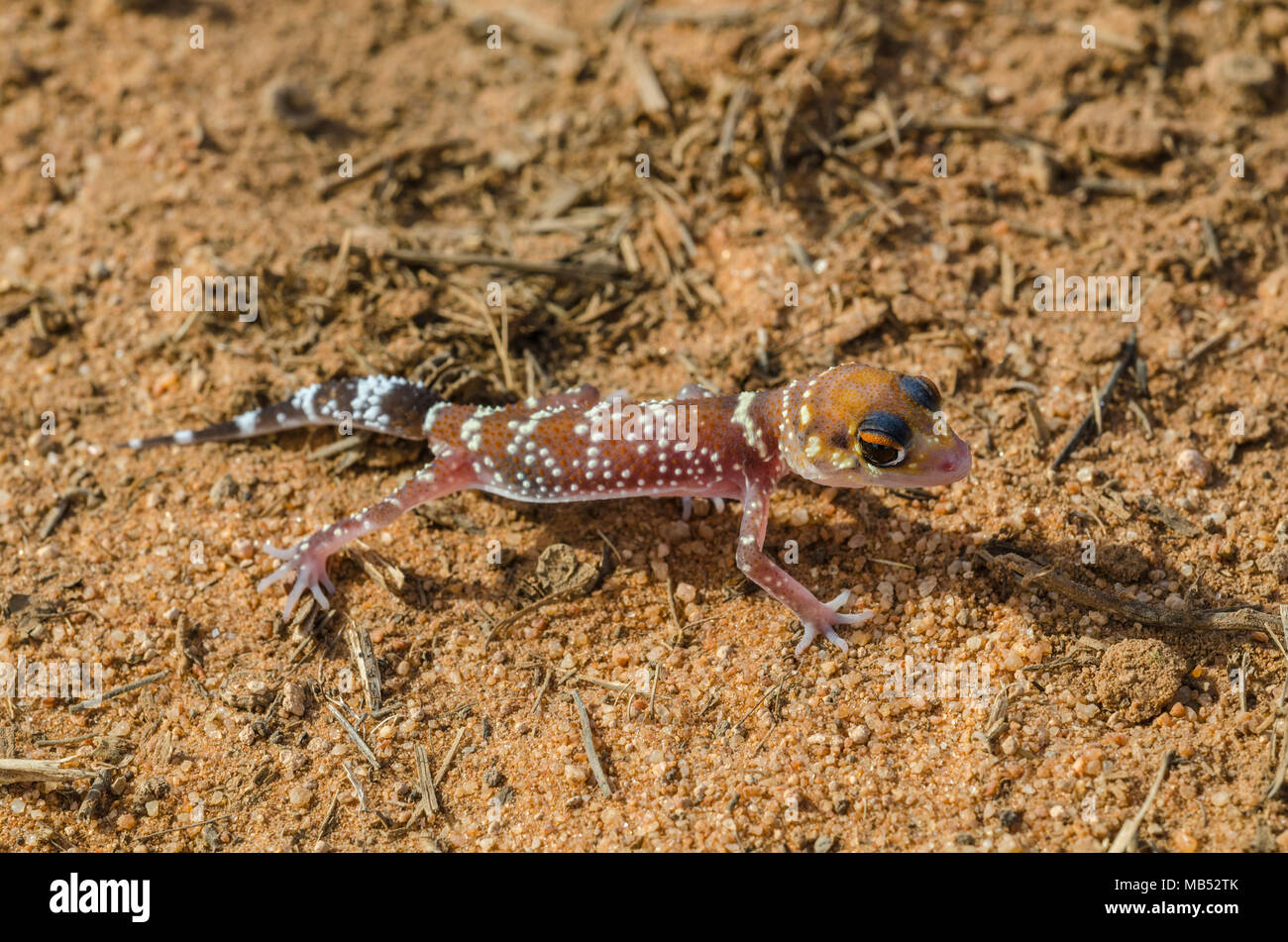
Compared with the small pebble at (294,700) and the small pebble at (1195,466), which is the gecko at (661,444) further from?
the small pebble at (1195,466)

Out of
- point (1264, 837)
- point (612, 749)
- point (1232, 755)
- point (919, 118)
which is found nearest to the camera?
point (1264, 837)

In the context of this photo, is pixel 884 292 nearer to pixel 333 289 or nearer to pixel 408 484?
pixel 408 484

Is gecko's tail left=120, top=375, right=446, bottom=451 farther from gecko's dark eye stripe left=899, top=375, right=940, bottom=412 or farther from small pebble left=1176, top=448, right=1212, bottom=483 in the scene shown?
small pebble left=1176, top=448, right=1212, bottom=483

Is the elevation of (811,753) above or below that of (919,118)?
below

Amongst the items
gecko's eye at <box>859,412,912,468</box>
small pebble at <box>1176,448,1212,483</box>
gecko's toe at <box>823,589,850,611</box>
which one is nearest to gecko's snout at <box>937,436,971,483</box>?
gecko's eye at <box>859,412,912,468</box>

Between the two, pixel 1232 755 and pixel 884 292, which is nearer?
pixel 1232 755

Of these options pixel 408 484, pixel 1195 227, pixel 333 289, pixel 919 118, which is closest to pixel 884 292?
pixel 919 118

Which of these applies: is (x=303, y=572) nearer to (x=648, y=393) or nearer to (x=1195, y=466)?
(x=648, y=393)

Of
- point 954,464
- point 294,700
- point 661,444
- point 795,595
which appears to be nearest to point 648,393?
point 661,444
